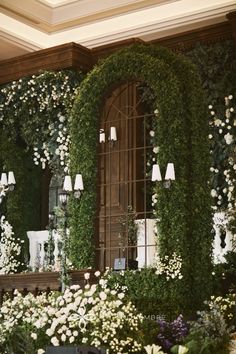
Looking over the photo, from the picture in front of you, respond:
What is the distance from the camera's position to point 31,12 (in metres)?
12.6

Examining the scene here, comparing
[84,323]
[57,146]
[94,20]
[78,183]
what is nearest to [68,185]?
[78,183]

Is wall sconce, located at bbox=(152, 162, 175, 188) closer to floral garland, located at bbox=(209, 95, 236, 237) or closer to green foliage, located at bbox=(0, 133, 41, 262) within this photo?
floral garland, located at bbox=(209, 95, 236, 237)

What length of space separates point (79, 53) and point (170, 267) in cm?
502

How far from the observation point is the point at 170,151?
9.44 meters

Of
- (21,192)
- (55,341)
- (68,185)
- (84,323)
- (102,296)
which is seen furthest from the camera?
(21,192)

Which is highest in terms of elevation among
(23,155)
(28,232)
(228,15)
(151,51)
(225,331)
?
(228,15)

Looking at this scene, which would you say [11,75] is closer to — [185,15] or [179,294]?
[185,15]

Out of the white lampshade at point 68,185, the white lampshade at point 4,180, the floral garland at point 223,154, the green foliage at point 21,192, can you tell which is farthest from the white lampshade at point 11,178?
the floral garland at point 223,154

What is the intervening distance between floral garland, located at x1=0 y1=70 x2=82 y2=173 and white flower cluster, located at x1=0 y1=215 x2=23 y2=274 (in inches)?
50.1

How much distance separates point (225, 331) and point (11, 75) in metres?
7.23

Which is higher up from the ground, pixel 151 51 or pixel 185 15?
pixel 185 15

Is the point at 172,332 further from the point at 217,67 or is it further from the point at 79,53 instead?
the point at 79,53

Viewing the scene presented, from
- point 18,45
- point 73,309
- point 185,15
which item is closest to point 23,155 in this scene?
point 18,45

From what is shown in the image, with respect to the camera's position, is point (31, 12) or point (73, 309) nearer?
point (73, 309)
